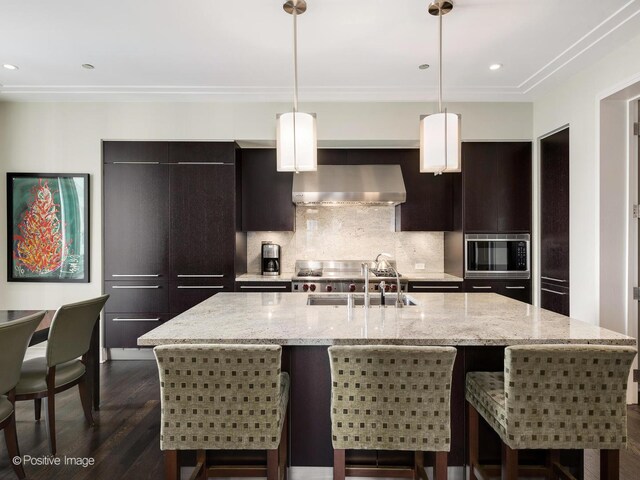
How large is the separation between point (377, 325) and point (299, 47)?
2172mm

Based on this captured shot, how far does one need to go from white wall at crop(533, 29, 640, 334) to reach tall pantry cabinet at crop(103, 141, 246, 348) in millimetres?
3196

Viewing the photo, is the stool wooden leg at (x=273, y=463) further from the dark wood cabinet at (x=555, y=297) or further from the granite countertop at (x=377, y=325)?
the dark wood cabinet at (x=555, y=297)

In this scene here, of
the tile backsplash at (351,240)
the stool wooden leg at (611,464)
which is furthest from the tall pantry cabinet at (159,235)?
the stool wooden leg at (611,464)

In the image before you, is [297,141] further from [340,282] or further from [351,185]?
[340,282]

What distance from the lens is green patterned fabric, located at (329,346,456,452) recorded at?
139cm

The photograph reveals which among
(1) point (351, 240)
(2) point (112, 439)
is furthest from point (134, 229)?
(1) point (351, 240)

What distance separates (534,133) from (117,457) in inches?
178

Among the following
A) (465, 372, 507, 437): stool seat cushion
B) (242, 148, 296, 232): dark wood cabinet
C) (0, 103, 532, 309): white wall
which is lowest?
(465, 372, 507, 437): stool seat cushion

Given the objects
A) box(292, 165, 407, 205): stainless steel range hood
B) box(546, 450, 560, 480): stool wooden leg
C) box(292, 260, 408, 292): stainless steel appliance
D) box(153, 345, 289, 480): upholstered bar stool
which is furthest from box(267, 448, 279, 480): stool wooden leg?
box(292, 165, 407, 205): stainless steel range hood

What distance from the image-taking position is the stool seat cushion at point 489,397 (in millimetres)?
1491

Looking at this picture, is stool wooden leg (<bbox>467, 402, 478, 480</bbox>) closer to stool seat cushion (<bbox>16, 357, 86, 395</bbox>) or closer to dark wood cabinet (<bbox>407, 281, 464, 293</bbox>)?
dark wood cabinet (<bbox>407, 281, 464, 293</bbox>)

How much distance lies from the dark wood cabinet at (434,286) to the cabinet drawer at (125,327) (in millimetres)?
2583

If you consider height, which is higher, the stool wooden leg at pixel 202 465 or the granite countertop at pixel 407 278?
the granite countertop at pixel 407 278

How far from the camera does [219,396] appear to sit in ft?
4.66
